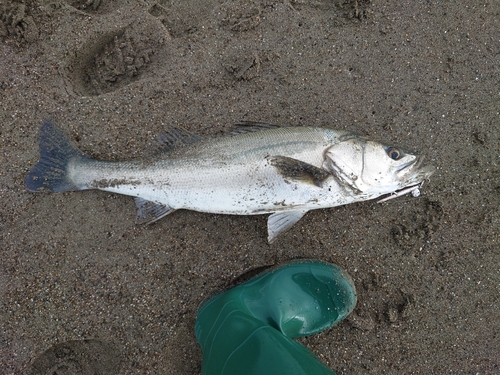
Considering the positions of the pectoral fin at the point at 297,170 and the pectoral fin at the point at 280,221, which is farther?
the pectoral fin at the point at 280,221

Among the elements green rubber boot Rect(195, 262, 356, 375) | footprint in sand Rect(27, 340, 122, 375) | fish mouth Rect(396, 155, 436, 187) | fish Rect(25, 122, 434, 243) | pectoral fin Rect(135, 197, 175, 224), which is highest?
fish mouth Rect(396, 155, 436, 187)

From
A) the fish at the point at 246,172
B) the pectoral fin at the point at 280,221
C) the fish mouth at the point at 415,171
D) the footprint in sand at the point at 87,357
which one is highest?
the fish mouth at the point at 415,171

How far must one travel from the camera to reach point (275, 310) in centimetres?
316

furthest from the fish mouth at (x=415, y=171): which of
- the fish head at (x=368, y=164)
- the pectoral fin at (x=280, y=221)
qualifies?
the pectoral fin at (x=280, y=221)

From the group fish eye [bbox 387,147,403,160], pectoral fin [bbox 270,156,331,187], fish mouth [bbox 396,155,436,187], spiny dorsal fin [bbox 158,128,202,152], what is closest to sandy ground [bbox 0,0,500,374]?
spiny dorsal fin [bbox 158,128,202,152]

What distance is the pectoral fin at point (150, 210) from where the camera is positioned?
3.28m

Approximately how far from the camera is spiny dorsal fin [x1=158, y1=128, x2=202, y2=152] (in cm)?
330

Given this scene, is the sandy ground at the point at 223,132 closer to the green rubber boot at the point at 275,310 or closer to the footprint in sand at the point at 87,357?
the footprint in sand at the point at 87,357

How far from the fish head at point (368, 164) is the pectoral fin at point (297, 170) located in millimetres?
127

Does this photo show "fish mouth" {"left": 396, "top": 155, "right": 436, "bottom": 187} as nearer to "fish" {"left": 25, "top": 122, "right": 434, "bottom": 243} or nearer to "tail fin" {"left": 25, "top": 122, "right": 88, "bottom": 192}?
"fish" {"left": 25, "top": 122, "right": 434, "bottom": 243}

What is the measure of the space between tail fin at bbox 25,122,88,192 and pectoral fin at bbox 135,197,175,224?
0.61 m


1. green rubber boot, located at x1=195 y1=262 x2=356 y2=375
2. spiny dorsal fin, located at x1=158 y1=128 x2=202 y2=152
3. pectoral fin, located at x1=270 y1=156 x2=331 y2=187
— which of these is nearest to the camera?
green rubber boot, located at x1=195 y1=262 x2=356 y2=375

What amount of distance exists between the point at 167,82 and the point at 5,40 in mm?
1661

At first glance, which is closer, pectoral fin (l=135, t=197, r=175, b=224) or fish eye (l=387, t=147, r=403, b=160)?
fish eye (l=387, t=147, r=403, b=160)
